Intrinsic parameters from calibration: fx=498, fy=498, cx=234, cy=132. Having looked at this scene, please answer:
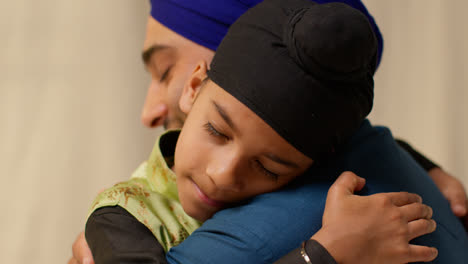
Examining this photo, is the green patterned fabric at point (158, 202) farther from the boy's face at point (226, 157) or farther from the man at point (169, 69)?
the man at point (169, 69)

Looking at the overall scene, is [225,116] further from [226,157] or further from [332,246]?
[332,246]

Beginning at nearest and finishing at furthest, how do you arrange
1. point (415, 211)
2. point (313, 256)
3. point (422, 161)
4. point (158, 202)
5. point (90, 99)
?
point (313, 256) < point (415, 211) < point (158, 202) < point (422, 161) < point (90, 99)

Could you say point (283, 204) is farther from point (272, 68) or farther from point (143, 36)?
point (143, 36)

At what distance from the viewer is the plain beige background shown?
155 cm

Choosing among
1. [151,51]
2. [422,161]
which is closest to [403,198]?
[422,161]

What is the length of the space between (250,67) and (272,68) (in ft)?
0.12

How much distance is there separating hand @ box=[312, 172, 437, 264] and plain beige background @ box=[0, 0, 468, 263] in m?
1.18

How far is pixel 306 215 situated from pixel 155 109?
0.51 m

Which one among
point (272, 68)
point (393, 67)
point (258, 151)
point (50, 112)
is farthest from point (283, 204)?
point (393, 67)

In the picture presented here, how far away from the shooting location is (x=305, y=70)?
69cm

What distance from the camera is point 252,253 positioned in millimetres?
620

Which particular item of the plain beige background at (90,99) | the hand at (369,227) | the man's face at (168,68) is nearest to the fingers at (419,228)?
the hand at (369,227)

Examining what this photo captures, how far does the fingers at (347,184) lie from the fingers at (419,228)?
87 mm

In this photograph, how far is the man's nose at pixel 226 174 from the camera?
27.8 inches
